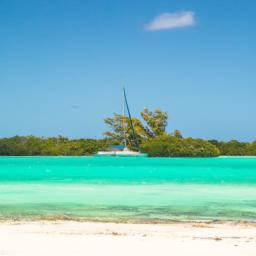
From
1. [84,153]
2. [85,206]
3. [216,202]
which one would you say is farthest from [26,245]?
[84,153]

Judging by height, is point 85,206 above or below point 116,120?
below

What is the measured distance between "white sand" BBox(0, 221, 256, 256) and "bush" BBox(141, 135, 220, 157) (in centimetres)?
9159

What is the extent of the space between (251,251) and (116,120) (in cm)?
9575

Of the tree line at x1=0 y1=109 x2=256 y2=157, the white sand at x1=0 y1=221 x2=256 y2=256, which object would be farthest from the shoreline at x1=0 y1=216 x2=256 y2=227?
the tree line at x1=0 y1=109 x2=256 y2=157

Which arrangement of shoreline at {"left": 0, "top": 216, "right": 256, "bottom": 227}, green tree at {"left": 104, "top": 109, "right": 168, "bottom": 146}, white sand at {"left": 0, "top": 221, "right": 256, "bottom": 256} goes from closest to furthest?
1. white sand at {"left": 0, "top": 221, "right": 256, "bottom": 256}
2. shoreline at {"left": 0, "top": 216, "right": 256, "bottom": 227}
3. green tree at {"left": 104, "top": 109, "right": 168, "bottom": 146}

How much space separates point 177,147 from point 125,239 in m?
97.4

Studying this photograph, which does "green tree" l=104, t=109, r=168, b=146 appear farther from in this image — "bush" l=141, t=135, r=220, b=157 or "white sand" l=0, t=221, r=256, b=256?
"white sand" l=0, t=221, r=256, b=256

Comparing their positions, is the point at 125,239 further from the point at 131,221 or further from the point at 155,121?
the point at 155,121

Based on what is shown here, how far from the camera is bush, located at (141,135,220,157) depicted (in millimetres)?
104875

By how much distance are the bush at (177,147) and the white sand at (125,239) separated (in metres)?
91.6

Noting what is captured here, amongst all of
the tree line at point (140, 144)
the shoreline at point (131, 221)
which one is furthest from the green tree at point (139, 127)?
the shoreline at point (131, 221)

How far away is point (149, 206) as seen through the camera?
18.6 m

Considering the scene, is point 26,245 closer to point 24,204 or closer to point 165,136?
point 24,204

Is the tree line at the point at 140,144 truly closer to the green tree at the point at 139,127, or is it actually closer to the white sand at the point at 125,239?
the green tree at the point at 139,127
